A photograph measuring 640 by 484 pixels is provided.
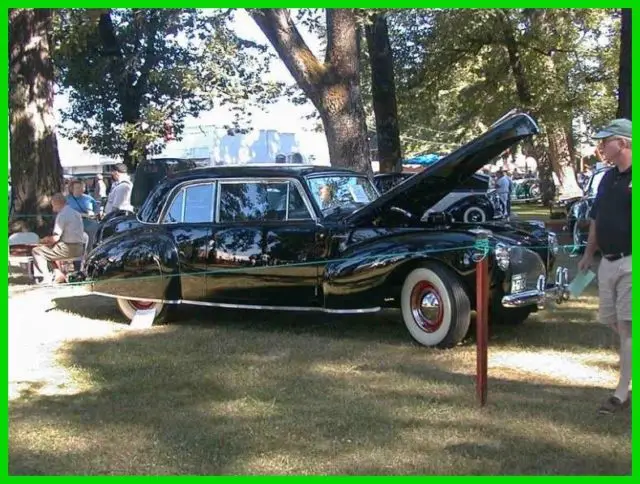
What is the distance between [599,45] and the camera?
2758cm

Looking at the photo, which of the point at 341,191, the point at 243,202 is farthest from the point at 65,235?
the point at 341,191

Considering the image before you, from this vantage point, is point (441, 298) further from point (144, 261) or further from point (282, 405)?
point (144, 261)

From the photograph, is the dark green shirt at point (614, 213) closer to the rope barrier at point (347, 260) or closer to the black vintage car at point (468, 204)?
the rope barrier at point (347, 260)

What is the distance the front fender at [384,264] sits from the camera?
19.9 ft

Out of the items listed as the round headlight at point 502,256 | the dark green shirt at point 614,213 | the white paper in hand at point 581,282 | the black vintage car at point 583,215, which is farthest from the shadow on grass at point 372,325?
the black vintage car at point 583,215

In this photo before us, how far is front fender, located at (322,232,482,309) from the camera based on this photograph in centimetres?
606

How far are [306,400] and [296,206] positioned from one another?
2.53m

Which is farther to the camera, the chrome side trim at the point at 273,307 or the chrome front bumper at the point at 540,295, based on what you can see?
the chrome side trim at the point at 273,307

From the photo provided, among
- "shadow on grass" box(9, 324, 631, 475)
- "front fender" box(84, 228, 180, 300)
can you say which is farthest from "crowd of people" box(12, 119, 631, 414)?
"front fender" box(84, 228, 180, 300)

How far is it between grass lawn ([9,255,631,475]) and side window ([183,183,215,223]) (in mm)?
1080

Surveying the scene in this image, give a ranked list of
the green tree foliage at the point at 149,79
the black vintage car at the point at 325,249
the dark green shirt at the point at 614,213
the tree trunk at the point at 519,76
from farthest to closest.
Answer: the tree trunk at the point at 519,76, the green tree foliage at the point at 149,79, the black vintage car at the point at 325,249, the dark green shirt at the point at 614,213

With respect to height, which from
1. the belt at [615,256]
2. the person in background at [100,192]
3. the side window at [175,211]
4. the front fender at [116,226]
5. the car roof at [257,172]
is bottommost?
Result: the belt at [615,256]

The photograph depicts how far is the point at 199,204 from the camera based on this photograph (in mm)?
7383

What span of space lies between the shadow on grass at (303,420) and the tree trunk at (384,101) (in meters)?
12.0
